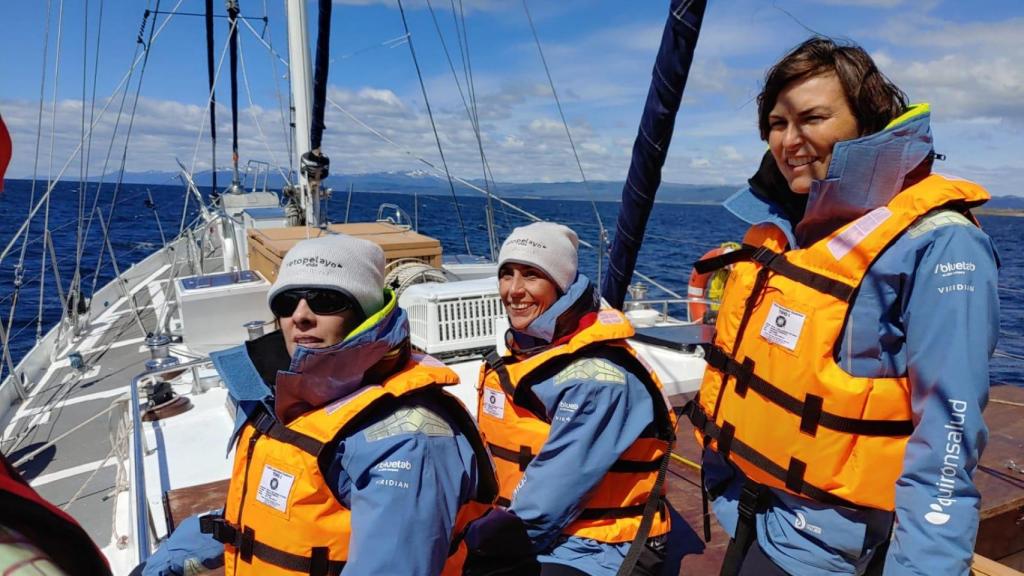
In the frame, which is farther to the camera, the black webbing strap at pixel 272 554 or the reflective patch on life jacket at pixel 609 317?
the reflective patch on life jacket at pixel 609 317

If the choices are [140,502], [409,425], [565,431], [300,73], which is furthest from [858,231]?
[300,73]

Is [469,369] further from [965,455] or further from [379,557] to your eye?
[965,455]

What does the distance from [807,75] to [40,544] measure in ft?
5.28

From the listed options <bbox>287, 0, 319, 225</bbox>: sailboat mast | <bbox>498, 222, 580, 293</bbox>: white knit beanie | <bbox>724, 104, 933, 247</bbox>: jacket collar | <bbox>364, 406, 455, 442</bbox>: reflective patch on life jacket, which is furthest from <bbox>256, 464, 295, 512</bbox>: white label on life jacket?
<bbox>287, 0, 319, 225</bbox>: sailboat mast

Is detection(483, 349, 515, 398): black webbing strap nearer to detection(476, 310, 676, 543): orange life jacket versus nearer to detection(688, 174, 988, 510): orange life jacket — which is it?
detection(476, 310, 676, 543): orange life jacket

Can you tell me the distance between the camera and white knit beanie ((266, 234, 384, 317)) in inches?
62.1

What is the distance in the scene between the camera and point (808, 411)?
4.86ft

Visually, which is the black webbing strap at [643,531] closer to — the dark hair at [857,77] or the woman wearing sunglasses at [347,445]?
the woman wearing sunglasses at [347,445]

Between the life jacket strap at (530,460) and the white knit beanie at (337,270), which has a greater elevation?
the white knit beanie at (337,270)

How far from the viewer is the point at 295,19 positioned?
652 centimetres

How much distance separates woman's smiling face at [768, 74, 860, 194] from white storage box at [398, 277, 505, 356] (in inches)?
127

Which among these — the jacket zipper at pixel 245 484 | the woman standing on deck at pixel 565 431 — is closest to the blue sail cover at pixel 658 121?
the woman standing on deck at pixel 565 431

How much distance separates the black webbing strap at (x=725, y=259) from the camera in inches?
71.2

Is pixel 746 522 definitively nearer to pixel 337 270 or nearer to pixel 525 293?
pixel 525 293
